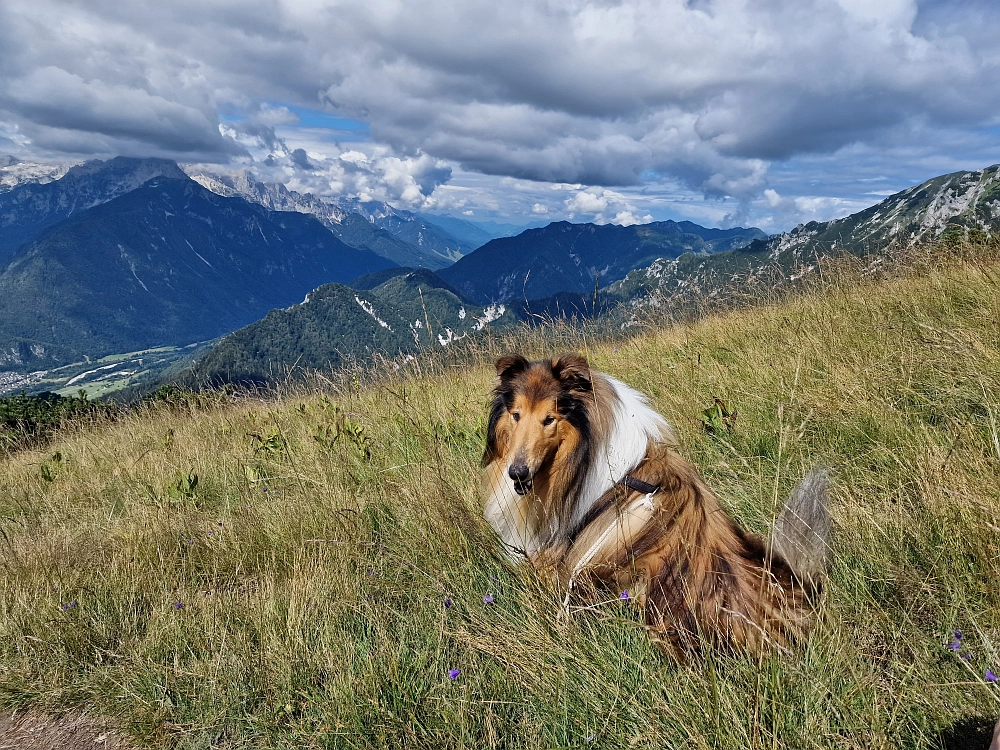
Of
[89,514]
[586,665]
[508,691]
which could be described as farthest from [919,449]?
[89,514]

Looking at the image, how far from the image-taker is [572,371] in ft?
9.75

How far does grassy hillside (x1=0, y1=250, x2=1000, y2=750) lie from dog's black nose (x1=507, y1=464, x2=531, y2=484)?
53cm

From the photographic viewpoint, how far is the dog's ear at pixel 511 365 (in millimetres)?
3117

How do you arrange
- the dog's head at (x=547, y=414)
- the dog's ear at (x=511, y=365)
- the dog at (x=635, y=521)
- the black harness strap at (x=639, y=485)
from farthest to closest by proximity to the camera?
the dog's ear at (x=511, y=365) < the dog's head at (x=547, y=414) < the black harness strap at (x=639, y=485) < the dog at (x=635, y=521)

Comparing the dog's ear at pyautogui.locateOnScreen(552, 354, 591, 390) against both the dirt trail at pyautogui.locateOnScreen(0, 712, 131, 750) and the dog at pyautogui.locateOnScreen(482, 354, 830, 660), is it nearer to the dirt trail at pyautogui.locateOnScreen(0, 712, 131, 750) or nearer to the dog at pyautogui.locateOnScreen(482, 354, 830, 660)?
the dog at pyautogui.locateOnScreen(482, 354, 830, 660)

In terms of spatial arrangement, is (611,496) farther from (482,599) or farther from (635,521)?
(482,599)

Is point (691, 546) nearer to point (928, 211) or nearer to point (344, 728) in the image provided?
point (344, 728)

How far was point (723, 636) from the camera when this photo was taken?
2293 millimetres

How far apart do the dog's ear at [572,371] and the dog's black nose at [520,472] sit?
1.83 ft

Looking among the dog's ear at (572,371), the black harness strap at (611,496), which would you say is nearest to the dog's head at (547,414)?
the dog's ear at (572,371)

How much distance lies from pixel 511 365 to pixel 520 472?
0.70 m

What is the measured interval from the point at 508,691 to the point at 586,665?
358 mm

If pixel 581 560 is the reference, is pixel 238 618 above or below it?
below

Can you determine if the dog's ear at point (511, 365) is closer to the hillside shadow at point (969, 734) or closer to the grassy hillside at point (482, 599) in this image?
the grassy hillside at point (482, 599)
